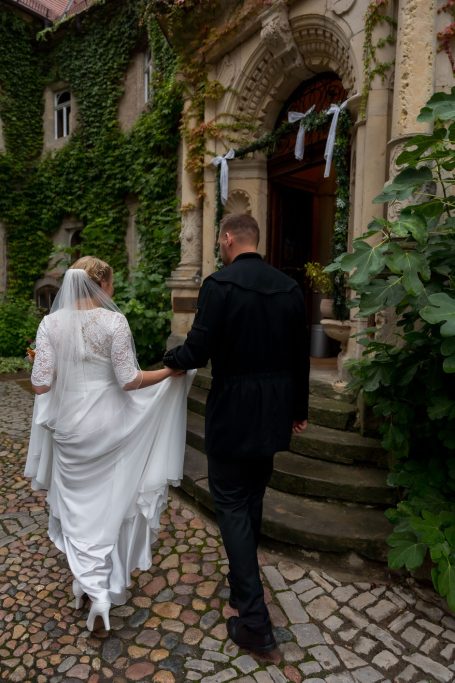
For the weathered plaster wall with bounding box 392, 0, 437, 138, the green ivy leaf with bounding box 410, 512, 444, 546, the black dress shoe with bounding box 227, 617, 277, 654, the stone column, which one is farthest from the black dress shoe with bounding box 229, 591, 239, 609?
the weathered plaster wall with bounding box 392, 0, 437, 138

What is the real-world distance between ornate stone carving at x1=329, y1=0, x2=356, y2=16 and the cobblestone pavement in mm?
4818

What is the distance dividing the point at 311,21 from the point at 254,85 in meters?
→ 1.10

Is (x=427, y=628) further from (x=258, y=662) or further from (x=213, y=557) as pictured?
(x=213, y=557)

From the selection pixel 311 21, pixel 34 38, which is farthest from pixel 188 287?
pixel 34 38

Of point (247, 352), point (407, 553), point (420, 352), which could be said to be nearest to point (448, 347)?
point (420, 352)

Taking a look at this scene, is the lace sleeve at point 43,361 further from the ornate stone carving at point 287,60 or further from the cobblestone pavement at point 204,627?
the ornate stone carving at point 287,60

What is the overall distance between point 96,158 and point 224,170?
6175 millimetres

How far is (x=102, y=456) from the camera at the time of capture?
2473 millimetres

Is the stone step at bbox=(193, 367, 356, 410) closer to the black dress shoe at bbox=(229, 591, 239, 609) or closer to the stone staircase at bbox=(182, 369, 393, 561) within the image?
the stone staircase at bbox=(182, 369, 393, 561)

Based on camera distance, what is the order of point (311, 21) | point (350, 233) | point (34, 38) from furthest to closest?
point (34, 38)
point (311, 21)
point (350, 233)

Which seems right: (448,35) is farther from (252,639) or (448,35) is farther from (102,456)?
(252,639)

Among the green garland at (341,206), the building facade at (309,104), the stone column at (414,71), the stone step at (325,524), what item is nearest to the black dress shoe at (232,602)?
the stone step at (325,524)

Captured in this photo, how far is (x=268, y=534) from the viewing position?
3.05 m

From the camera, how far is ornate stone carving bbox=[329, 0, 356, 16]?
14.7 feet
